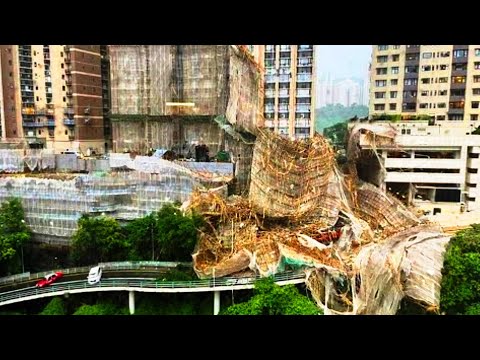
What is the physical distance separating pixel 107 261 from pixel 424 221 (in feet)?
14.4

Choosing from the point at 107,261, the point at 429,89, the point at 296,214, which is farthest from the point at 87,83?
the point at 429,89

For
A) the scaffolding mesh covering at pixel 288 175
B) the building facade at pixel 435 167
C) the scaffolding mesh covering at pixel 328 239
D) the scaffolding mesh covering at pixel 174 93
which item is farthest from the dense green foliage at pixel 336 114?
the scaffolding mesh covering at pixel 174 93

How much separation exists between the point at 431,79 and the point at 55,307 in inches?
246

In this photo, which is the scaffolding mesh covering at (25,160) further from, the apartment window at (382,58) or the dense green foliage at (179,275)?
the apartment window at (382,58)

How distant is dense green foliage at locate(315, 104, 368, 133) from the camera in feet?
21.6

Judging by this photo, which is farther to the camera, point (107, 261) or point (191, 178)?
point (191, 178)

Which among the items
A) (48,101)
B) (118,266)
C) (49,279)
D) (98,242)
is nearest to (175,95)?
(48,101)

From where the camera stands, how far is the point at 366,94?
6.66 meters

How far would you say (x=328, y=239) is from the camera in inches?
226

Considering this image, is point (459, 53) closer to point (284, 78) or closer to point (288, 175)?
point (288, 175)

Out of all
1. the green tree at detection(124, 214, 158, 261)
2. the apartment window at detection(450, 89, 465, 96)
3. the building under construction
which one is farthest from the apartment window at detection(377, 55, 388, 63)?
the green tree at detection(124, 214, 158, 261)

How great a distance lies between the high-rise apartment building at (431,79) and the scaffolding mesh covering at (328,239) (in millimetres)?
1400

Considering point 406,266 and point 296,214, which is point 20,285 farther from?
point 406,266
